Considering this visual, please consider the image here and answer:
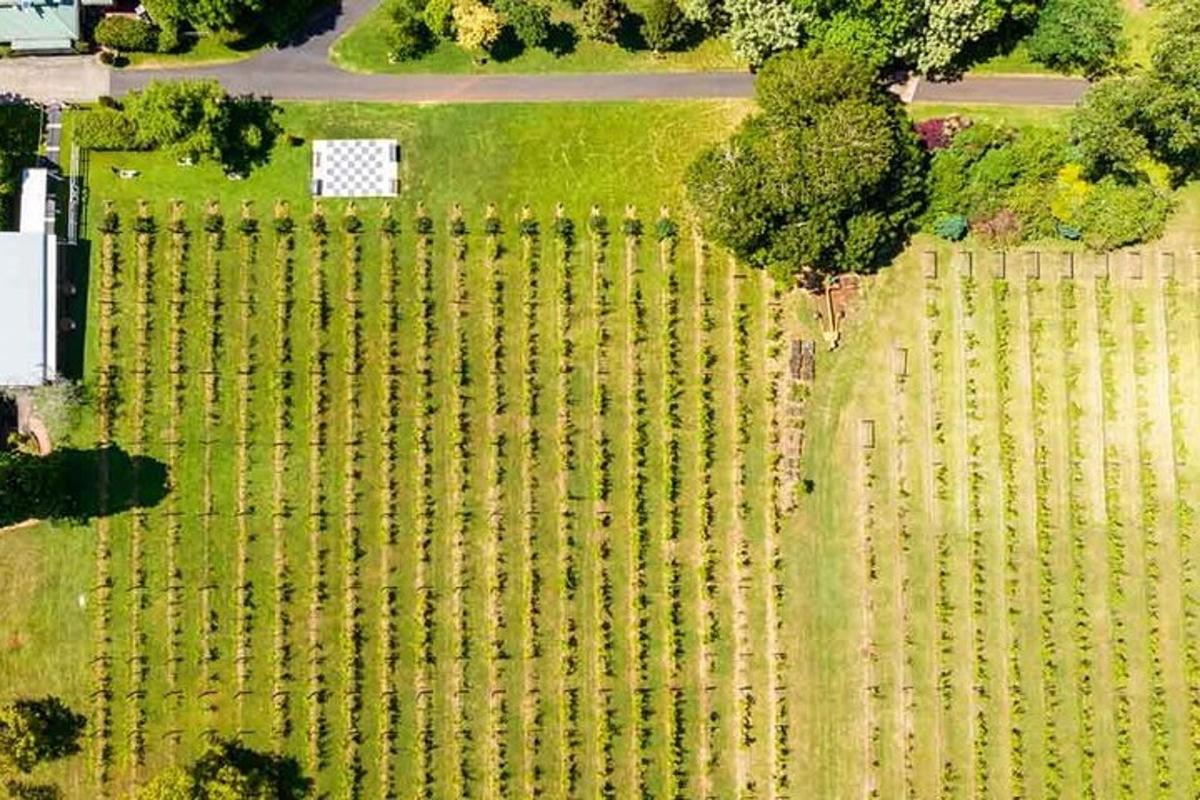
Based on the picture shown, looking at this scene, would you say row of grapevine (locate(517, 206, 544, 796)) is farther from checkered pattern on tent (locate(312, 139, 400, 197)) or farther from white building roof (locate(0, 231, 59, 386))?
white building roof (locate(0, 231, 59, 386))

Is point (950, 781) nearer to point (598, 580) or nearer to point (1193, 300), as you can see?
point (598, 580)

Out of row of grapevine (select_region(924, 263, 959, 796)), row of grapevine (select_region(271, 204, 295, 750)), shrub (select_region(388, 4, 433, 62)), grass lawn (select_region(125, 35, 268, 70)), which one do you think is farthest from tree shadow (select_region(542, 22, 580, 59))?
row of grapevine (select_region(924, 263, 959, 796))

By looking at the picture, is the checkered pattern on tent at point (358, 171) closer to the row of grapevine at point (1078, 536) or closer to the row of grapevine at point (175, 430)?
the row of grapevine at point (175, 430)

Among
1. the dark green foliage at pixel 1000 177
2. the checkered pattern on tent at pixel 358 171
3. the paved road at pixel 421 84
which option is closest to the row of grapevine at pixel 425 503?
the checkered pattern on tent at pixel 358 171

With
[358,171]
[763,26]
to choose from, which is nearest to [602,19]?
[763,26]

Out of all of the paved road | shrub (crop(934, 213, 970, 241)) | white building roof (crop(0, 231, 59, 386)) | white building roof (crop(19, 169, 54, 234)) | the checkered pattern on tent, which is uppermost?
the paved road

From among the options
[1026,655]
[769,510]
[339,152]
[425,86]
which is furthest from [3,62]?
[1026,655]
